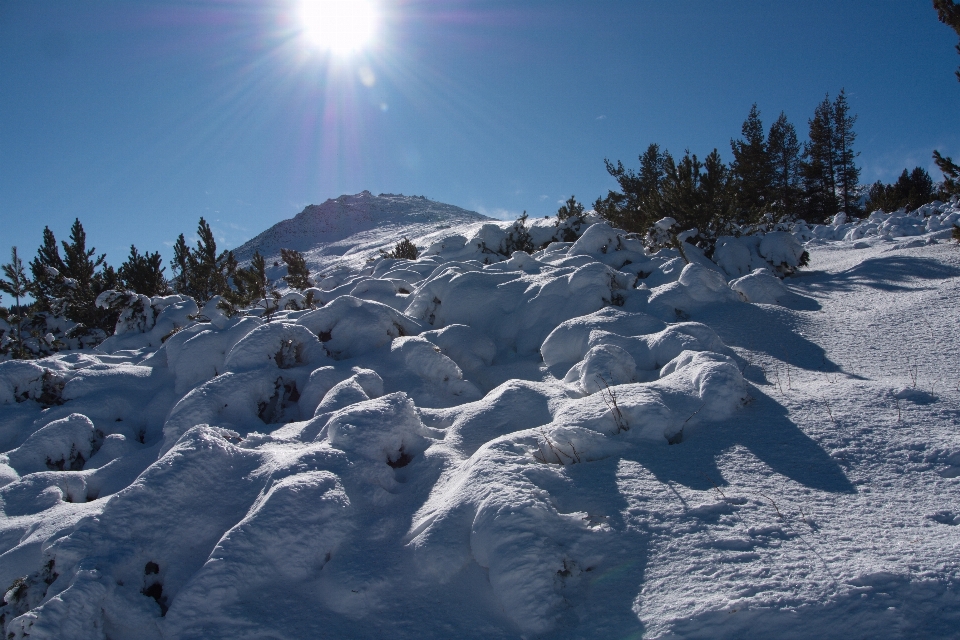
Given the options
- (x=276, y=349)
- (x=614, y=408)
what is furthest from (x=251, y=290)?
(x=614, y=408)

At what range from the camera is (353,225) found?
5650 centimetres

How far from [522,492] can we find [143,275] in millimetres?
16097

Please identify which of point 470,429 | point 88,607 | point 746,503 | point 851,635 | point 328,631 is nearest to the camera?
point 851,635

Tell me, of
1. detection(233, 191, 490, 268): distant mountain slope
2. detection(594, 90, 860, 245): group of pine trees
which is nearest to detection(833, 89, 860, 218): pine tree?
detection(594, 90, 860, 245): group of pine trees

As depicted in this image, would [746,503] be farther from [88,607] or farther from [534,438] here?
[88,607]

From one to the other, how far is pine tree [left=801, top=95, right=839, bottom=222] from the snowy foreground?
30576 millimetres

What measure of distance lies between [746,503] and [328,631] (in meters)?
2.17

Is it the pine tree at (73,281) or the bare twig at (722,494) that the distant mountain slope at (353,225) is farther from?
the bare twig at (722,494)

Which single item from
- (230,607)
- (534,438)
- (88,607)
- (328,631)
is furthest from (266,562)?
(534,438)

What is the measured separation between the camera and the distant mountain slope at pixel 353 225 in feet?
145

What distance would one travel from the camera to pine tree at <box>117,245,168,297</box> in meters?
14.4

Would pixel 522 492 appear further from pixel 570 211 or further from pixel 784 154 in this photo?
pixel 784 154

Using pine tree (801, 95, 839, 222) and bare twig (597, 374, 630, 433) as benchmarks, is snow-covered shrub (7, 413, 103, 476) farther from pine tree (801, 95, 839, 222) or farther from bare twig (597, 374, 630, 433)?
pine tree (801, 95, 839, 222)

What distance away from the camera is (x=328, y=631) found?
85.0 inches
